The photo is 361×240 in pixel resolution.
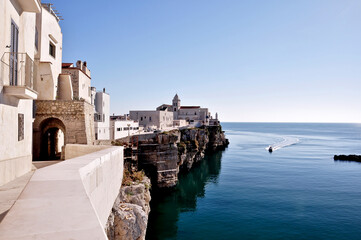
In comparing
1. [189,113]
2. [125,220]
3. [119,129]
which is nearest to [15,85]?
[125,220]

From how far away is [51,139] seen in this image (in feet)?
62.2

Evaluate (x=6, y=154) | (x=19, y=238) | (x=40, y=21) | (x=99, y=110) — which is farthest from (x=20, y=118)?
(x=99, y=110)

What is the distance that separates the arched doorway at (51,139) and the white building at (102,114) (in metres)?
13.6

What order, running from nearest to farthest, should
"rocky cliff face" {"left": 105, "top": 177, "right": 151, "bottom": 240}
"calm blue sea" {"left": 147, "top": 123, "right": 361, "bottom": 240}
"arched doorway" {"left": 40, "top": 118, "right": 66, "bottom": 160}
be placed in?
"rocky cliff face" {"left": 105, "top": 177, "right": 151, "bottom": 240} < "arched doorway" {"left": 40, "top": 118, "right": 66, "bottom": 160} < "calm blue sea" {"left": 147, "top": 123, "right": 361, "bottom": 240}

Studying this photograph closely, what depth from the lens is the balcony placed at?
728 centimetres

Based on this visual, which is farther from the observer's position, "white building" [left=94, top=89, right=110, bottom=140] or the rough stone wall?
"white building" [left=94, top=89, right=110, bottom=140]

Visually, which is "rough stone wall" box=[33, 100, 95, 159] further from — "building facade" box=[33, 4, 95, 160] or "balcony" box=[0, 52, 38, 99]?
"balcony" box=[0, 52, 38, 99]

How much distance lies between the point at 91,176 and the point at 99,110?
3424 cm

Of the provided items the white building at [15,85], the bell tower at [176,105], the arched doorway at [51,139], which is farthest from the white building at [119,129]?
the bell tower at [176,105]

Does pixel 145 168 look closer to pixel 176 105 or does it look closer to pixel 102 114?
pixel 102 114

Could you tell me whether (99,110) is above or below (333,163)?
above

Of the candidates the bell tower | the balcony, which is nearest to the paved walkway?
the balcony

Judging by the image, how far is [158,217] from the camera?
2630 cm

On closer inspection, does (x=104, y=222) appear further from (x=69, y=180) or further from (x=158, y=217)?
(x=158, y=217)
